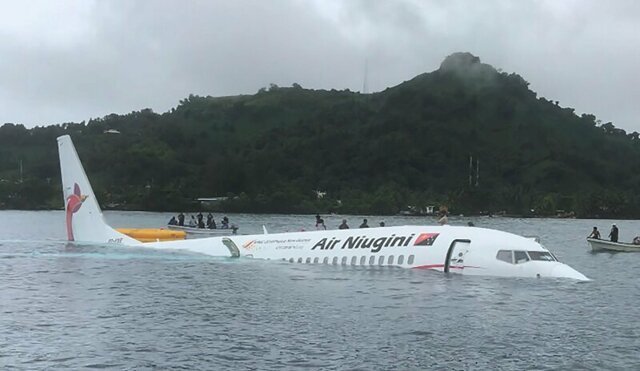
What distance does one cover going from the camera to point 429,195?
19612 centimetres

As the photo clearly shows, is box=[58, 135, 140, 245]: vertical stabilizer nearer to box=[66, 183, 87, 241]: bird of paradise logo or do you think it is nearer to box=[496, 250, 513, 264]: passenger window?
box=[66, 183, 87, 241]: bird of paradise logo

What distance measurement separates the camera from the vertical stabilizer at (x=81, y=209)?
42.3m

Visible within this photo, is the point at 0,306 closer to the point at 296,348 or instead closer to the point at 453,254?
the point at 296,348

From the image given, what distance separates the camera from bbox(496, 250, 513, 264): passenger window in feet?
94.8

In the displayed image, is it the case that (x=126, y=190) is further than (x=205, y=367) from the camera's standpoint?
Yes

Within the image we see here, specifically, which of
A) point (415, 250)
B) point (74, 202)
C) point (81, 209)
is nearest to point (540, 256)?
point (415, 250)

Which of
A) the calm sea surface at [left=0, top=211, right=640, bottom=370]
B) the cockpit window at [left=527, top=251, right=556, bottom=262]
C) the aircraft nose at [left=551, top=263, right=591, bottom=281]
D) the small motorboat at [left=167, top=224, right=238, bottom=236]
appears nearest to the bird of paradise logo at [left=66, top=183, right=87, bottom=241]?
the calm sea surface at [left=0, top=211, right=640, bottom=370]

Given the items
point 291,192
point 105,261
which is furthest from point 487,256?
point 291,192

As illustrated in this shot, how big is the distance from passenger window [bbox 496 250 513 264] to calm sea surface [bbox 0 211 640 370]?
91 centimetres

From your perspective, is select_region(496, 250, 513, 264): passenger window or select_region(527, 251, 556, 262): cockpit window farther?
select_region(527, 251, 556, 262): cockpit window

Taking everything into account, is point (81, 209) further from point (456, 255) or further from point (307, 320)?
point (307, 320)

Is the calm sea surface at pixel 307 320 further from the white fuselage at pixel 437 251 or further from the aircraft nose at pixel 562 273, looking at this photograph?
the white fuselage at pixel 437 251

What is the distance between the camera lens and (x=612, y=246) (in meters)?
61.2

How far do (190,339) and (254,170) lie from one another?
168 meters
